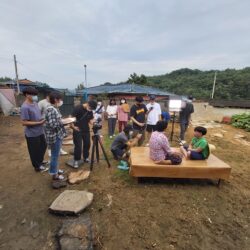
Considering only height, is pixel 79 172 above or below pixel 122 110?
below

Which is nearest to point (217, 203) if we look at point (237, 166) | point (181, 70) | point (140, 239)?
point (140, 239)

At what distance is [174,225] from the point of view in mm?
2482

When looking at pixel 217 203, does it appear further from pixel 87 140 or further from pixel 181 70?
pixel 181 70

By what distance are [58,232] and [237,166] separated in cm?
469

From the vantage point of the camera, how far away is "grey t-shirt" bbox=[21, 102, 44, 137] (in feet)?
10.4

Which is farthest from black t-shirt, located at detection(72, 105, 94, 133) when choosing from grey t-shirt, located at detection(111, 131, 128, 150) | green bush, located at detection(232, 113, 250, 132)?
green bush, located at detection(232, 113, 250, 132)

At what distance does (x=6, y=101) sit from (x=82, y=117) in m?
11.9

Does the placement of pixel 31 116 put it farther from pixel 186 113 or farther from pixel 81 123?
pixel 186 113

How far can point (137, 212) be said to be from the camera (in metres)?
2.71

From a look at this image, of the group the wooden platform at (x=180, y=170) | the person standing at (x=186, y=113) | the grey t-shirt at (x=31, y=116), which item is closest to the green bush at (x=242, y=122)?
the person standing at (x=186, y=113)

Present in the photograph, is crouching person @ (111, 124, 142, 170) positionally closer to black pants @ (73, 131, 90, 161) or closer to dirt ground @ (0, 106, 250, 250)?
dirt ground @ (0, 106, 250, 250)

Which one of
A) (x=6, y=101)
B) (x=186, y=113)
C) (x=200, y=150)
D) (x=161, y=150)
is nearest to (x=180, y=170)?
(x=161, y=150)

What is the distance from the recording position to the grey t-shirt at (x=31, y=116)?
3180 mm

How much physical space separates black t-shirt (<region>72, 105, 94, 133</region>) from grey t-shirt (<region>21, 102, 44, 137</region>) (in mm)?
743
